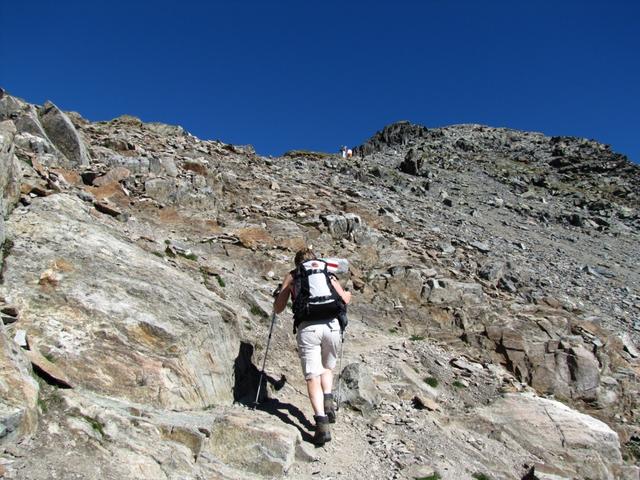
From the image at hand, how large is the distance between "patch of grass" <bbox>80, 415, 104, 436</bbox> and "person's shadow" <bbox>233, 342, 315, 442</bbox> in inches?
110

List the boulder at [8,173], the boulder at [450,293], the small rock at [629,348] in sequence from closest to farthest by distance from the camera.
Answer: the boulder at [8,173]
the boulder at [450,293]
the small rock at [629,348]

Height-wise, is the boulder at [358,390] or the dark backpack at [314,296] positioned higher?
the dark backpack at [314,296]

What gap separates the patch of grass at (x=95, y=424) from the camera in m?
4.95

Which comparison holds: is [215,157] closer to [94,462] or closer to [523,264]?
[523,264]

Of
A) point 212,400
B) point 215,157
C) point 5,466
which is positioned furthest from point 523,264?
point 5,466

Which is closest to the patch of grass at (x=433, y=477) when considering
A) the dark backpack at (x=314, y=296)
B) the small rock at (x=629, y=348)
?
the dark backpack at (x=314, y=296)

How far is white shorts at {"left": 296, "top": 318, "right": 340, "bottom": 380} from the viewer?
23.1ft

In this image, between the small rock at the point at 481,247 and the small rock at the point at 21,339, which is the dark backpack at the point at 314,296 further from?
the small rock at the point at 481,247

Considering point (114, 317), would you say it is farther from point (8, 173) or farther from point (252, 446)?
point (8, 173)

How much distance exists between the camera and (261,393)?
7.99 m

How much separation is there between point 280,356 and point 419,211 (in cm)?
1988

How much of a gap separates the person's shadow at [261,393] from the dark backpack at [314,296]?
53.2 inches

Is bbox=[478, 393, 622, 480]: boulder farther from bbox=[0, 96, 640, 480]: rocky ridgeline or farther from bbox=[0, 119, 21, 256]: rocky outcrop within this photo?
bbox=[0, 119, 21, 256]: rocky outcrop

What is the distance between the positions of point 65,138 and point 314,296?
13585 millimetres
